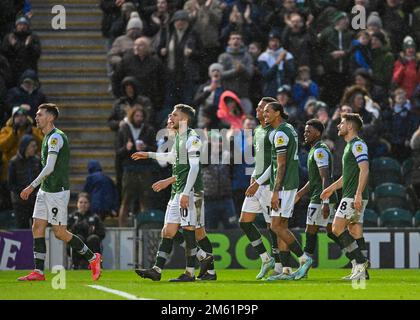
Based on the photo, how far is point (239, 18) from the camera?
2409 centimetres

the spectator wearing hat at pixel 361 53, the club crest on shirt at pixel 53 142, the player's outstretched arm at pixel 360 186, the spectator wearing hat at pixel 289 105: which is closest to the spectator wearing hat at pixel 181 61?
the spectator wearing hat at pixel 289 105

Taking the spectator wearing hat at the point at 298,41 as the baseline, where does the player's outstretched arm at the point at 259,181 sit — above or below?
below

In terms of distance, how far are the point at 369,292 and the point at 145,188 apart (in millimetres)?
7987

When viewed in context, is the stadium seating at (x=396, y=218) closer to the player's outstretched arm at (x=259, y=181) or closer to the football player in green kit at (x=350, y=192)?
the football player in green kit at (x=350, y=192)

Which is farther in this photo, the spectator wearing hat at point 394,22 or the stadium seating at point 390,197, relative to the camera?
the spectator wearing hat at point 394,22

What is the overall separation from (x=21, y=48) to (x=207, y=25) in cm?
350

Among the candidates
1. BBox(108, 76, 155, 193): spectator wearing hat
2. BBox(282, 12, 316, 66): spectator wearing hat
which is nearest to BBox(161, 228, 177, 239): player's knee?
BBox(108, 76, 155, 193): spectator wearing hat

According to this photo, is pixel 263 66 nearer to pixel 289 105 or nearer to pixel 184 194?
pixel 289 105

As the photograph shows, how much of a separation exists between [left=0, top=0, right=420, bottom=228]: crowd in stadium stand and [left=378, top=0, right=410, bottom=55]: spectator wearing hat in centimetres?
2

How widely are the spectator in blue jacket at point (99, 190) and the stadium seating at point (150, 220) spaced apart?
771 millimetres

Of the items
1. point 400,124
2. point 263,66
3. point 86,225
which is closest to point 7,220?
point 86,225

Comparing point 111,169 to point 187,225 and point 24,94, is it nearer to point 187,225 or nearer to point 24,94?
point 24,94

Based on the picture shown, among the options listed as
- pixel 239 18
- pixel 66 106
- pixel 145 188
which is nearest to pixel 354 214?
pixel 145 188

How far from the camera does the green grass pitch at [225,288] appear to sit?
47.1 ft
